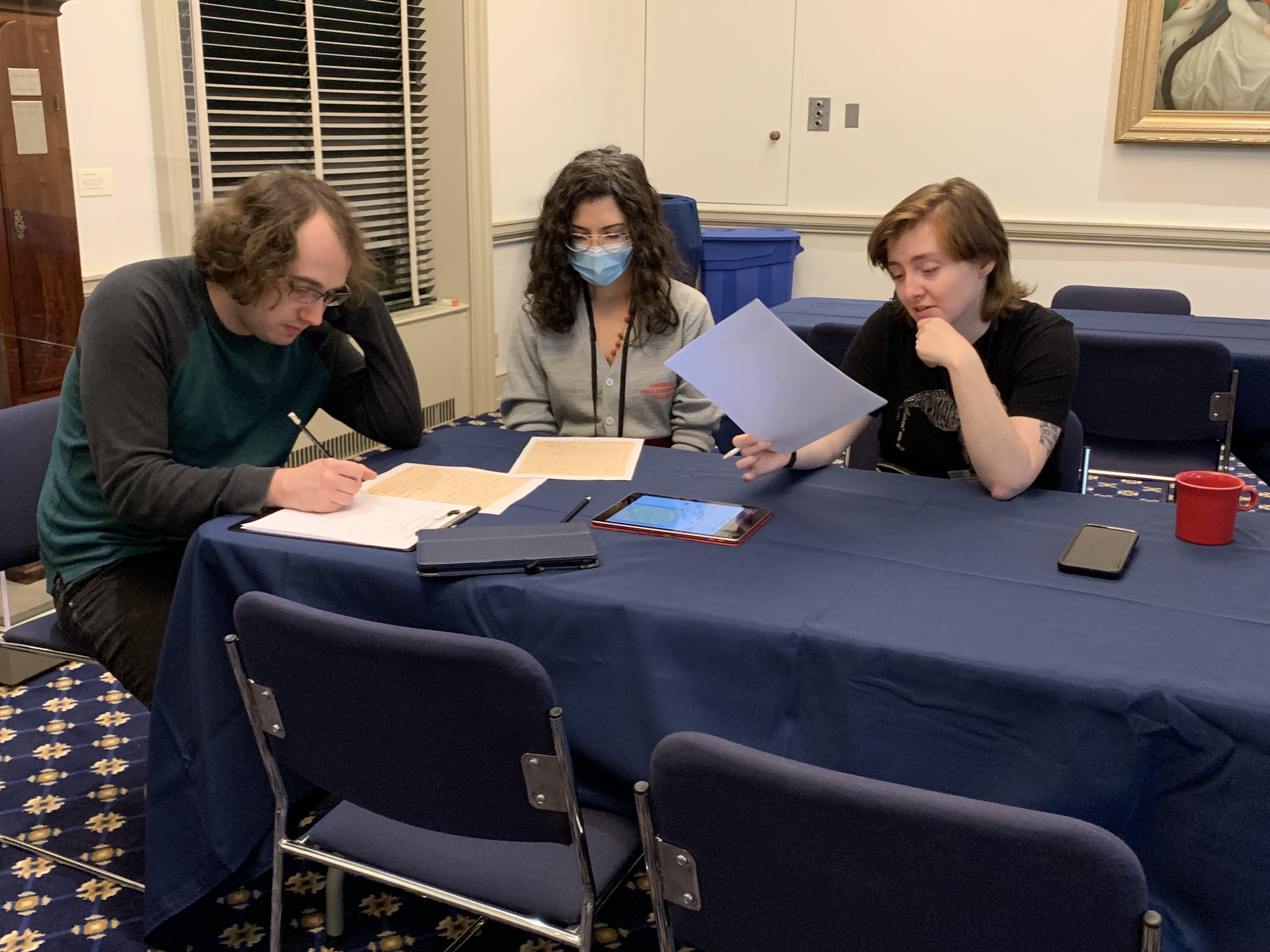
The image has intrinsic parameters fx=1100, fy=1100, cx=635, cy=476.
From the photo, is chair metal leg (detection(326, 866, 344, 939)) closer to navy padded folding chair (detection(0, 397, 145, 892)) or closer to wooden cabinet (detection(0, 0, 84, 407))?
navy padded folding chair (detection(0, 397, 145, 892))

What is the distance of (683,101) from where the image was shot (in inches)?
223

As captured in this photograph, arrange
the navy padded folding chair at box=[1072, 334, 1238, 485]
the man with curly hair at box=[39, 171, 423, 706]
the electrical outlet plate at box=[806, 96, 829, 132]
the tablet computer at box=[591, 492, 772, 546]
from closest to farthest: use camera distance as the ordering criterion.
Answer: the tablet computer at box=[591, 492, 772, 546], the man with curly hair at box=[39, 171, 423, 706], the navy padded folding chair at box=[1072, 334, 1238, 485], the electrical outlet plate at box=[806, 96, 829, 132]

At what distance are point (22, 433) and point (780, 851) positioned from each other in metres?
1.69

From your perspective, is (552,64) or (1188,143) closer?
(1188,143)

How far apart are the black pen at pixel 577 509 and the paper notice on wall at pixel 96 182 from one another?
2173 millimetres

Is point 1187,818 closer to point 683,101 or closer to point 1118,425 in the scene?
point 1118,425

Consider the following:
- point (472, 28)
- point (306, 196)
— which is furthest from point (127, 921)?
point (472, 28)

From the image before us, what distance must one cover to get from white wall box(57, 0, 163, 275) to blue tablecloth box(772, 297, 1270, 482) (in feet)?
6.35

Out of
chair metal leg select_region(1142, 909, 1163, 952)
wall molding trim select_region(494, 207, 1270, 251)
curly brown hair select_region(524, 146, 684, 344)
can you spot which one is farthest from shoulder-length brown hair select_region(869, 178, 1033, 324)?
wall molding trim select_region(494, 207, 1270, 251)

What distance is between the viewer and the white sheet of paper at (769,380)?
1573 millimetres

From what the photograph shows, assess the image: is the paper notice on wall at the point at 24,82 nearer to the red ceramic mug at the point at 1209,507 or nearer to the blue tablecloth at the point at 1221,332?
the blue tablecloth at the point at 1221,332

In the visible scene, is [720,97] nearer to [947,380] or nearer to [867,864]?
[947,380]

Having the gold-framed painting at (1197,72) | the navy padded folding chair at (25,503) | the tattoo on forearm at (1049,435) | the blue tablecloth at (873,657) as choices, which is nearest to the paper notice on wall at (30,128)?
the navy padded folding chair at (25,503)

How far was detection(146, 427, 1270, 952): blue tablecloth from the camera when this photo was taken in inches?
A: 42.9
